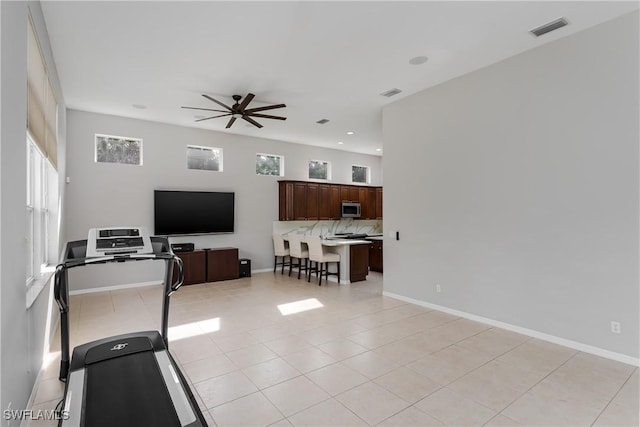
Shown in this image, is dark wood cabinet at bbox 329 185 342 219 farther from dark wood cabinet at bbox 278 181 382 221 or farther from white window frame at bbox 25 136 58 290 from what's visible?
white window frame at bbox 25 136 58 290

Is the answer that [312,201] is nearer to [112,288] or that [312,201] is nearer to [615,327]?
[112,288]

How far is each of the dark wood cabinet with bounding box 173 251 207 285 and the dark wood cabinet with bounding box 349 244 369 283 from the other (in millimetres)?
3052

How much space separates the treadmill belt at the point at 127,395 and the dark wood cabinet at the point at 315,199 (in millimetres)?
5903

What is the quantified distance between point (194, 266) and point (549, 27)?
21.9 feet

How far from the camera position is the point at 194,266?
268 inches

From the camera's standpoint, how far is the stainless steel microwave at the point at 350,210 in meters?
9.19

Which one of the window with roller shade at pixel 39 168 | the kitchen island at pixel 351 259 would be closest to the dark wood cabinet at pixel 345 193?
the kitchen island at pixel 351 259

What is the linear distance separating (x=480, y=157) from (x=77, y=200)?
672 centimetres

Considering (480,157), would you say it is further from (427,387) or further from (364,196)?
(364,196)

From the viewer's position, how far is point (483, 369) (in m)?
3.11

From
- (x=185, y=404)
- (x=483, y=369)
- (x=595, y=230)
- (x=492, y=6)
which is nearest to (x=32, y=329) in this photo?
(x=185, y=404)

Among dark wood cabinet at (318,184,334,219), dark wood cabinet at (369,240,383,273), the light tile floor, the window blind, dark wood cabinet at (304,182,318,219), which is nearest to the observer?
the light tile floor

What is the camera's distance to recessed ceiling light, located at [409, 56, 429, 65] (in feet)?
13.2

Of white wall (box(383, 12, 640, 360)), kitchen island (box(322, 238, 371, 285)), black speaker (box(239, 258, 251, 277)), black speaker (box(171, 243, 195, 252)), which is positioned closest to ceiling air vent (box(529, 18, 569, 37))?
white wall (box(383, 12, 640, 360))
